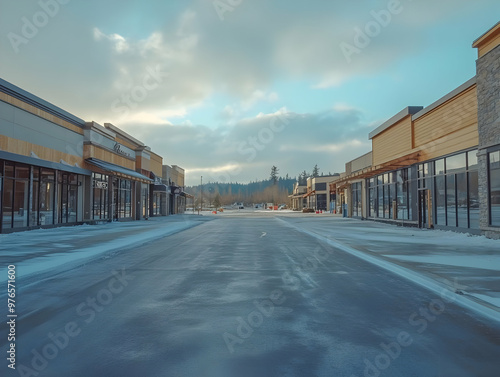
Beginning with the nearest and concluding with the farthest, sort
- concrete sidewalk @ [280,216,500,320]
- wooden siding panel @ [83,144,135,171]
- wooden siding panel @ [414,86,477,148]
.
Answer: concrete sidewalk @ [280,216,500,320] < wooden siding panel @ [414,86,477,148] < wooden siding panel @ [83,144,135,171]

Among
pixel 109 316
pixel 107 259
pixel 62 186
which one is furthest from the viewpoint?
pixel 62 186

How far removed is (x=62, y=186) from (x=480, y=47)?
2417cm

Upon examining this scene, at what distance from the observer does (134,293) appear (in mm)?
6930

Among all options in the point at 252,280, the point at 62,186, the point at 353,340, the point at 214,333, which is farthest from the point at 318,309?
the point at 62,186

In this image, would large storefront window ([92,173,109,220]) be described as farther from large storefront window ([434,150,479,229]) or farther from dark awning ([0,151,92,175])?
large storefront window ([434,150,479,229])

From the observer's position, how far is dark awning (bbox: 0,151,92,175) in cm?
1748

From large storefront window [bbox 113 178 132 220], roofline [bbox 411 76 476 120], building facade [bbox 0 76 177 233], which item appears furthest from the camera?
large storefront window [bbox 113 178 132 220]

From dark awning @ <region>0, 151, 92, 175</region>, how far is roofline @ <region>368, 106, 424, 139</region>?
73.5 feet

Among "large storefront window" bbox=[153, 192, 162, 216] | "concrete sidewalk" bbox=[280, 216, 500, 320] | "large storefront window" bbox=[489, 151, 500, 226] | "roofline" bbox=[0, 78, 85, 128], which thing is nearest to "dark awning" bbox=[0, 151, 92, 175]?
"roofline" bbox=[0, 78, 85, 128]

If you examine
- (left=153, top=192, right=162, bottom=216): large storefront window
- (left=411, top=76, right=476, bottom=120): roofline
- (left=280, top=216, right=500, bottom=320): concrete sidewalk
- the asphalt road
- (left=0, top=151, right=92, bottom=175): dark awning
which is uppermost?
(left=411, top=76, right=476, bottom=120): roofline

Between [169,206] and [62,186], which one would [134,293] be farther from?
[169,206]

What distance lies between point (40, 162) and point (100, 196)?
904 cm

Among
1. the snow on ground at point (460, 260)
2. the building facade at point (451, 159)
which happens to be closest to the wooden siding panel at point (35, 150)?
the snow on ground at point (460, 260)

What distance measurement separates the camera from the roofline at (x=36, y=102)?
18067 mm
